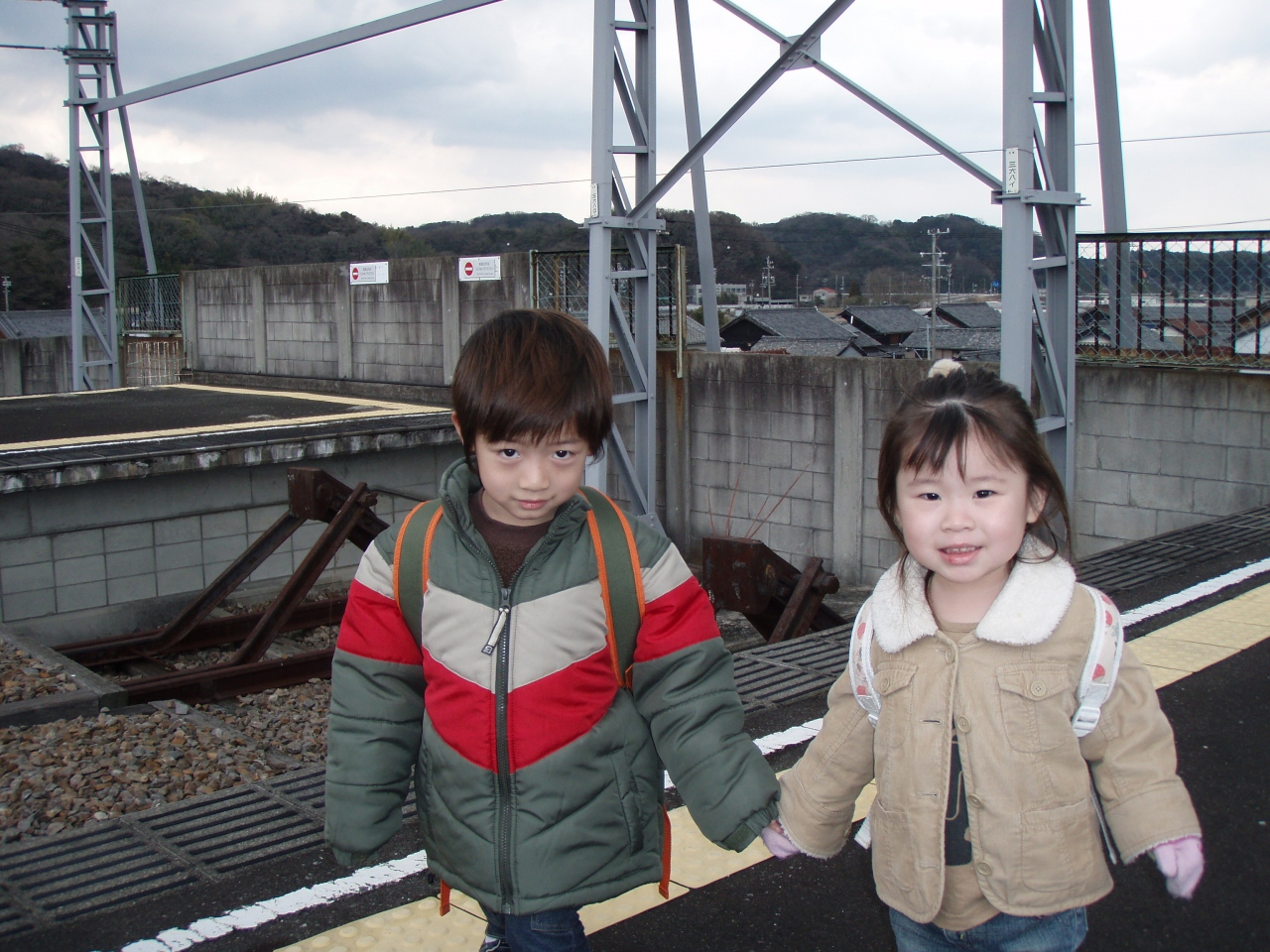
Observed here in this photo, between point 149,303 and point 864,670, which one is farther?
point 149,303

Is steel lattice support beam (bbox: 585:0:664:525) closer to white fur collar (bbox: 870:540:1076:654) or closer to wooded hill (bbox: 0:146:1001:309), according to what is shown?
white fur collar (bbox: 870:540:1076:654)

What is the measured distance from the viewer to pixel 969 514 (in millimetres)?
1800

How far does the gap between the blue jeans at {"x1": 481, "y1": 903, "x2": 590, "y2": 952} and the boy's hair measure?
0.84 metres

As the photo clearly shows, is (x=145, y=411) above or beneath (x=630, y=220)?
beneath

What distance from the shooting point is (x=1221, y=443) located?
8352mm

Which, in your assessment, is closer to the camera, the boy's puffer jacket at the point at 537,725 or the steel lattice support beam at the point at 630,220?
the boy's puffer jacket at the point at 537,725

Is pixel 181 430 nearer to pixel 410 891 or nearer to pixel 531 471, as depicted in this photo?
pixel 410 891

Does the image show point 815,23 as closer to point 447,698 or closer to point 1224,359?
point 1224,359

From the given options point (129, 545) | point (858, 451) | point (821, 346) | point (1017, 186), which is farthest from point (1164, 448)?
point (821, 346)

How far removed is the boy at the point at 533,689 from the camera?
6.41 ft

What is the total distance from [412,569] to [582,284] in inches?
455

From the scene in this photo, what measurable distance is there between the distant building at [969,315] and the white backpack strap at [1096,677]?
53.4 meters

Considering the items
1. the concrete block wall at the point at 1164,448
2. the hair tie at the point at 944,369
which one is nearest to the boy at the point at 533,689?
the hair tie at the point at 944,369

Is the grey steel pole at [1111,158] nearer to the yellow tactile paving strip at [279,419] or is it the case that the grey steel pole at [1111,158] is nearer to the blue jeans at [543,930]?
the yellow tactile paving strip at [279,419]
